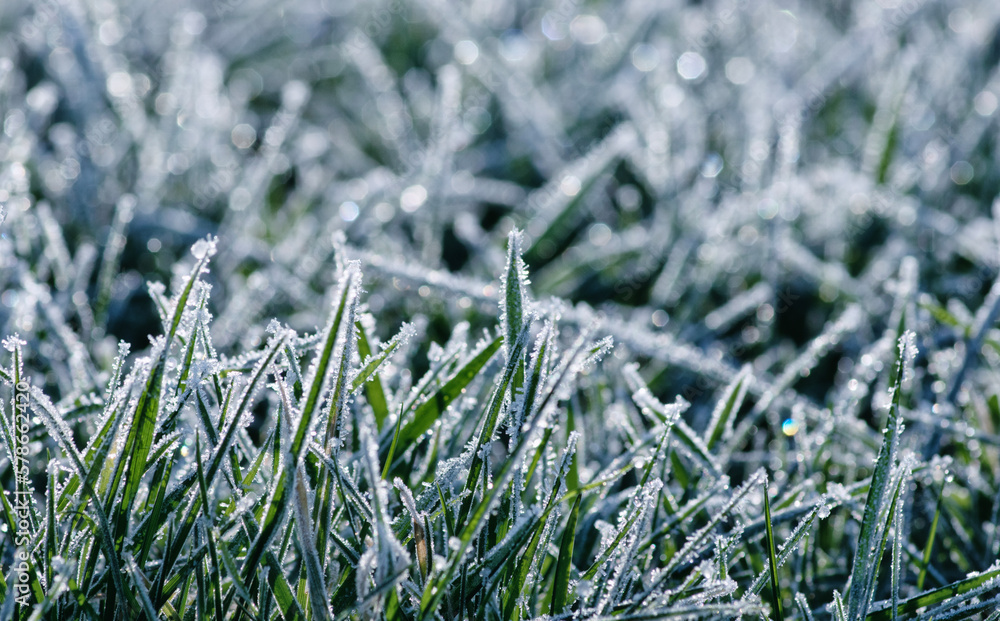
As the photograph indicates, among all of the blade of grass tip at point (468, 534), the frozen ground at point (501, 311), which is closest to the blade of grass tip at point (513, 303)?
the frozen ground at point (501, 311)

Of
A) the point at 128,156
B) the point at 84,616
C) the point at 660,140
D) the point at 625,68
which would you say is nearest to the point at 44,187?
the point at 128,156

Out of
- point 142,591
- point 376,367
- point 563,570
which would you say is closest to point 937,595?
point 563,570

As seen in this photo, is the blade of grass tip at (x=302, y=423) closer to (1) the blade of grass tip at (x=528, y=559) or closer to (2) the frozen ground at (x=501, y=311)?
(2) the frozen ground at (x=501, y=311)

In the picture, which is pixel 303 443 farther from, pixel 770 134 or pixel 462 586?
pixel 770 134

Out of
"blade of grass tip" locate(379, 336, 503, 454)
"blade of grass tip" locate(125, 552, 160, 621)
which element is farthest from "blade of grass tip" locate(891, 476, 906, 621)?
"blade of grass tip" locate(125, 552, 160, 621)

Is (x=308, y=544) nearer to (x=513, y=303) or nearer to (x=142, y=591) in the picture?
(x=142, y=591)

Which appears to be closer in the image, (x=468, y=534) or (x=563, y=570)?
(x=468, y=534)

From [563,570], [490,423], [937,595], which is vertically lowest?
[937,595]

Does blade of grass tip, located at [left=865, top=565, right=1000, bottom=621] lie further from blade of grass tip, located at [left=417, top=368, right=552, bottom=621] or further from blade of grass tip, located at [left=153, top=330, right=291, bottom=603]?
blade of grass tip, located at [left=153, top=330, right=291, bottom=603]
